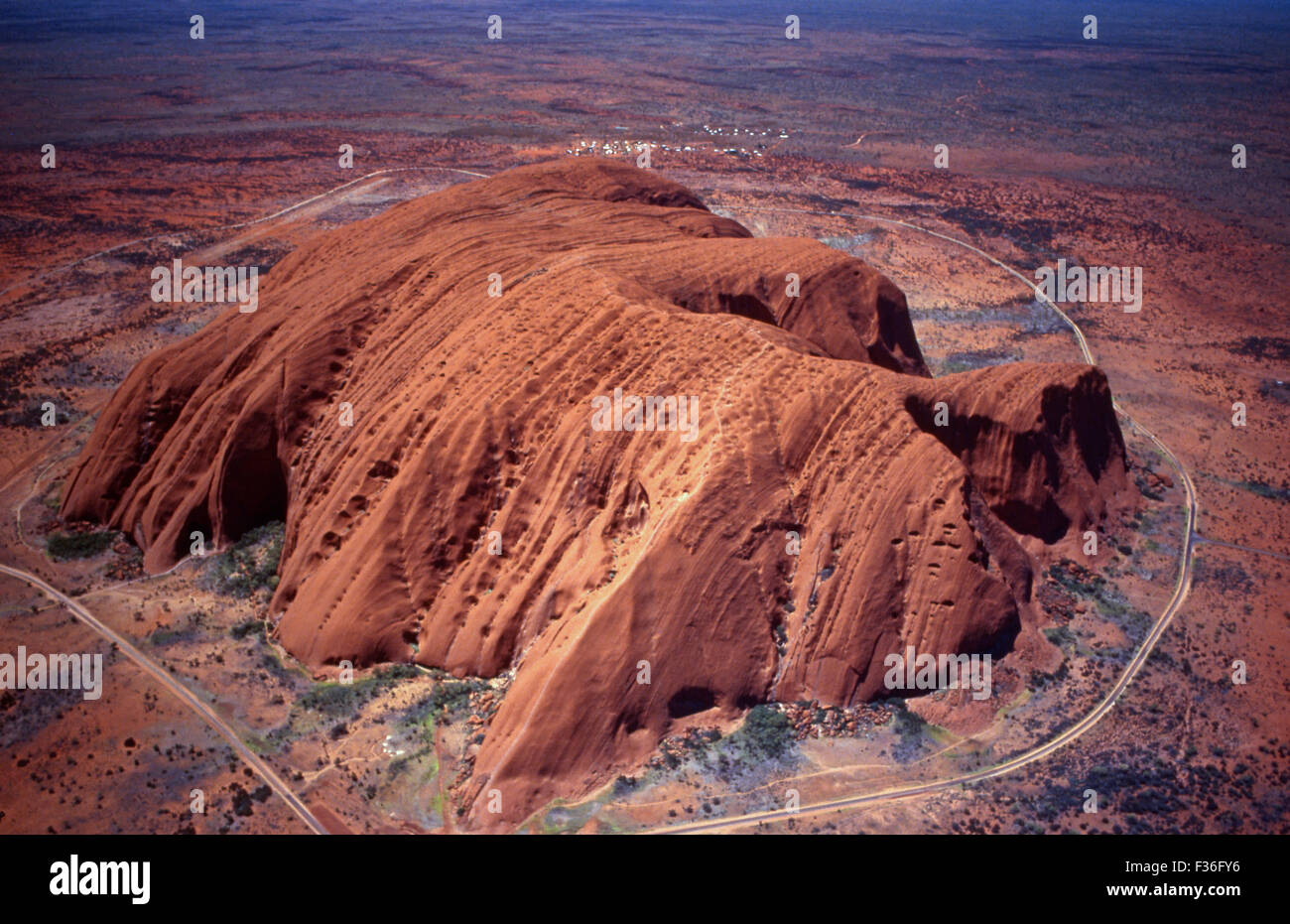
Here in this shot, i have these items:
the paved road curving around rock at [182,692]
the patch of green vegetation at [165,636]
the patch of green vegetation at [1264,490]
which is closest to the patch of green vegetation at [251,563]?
the patch of green vegetation at [165,636]

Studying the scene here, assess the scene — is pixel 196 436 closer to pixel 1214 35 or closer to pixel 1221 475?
pixel 1221 475

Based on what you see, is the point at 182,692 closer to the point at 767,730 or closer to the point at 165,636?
the point at 165,636

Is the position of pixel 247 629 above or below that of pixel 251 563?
below

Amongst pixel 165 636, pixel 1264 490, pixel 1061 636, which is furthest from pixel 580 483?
pixel 1264 490

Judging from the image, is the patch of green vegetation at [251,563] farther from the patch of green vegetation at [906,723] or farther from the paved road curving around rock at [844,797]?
the patch of green vegetation at [906,723]

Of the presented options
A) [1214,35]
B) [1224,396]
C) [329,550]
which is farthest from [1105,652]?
[1214,35]

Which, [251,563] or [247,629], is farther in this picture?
[251,563]
